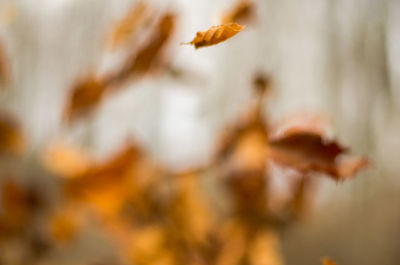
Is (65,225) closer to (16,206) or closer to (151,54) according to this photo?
(16,206)

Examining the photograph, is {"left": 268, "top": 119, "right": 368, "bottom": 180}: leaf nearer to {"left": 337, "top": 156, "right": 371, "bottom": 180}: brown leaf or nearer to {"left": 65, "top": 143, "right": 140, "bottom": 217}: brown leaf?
{"left": 337, "top": 156, "right": 371, "bottom": 180}: brown leaf

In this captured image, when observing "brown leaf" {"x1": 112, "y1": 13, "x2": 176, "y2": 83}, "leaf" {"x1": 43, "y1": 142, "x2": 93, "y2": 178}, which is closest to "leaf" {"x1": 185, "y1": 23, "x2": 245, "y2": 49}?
"brown leaf" {"x1": 112, "y1": 13, "x2": 176, "y2": 83}

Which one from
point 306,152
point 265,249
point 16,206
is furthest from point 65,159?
point 306,152

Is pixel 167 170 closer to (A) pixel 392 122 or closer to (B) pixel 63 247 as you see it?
(B) pixel 63 247

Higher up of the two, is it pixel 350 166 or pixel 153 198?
pixel 350 166

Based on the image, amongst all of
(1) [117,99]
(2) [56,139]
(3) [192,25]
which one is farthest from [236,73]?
(2) [56,139]

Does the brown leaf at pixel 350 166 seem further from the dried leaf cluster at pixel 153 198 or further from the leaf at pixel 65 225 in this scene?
the leaf at pixel 65 225
